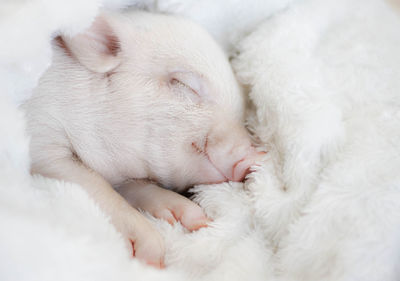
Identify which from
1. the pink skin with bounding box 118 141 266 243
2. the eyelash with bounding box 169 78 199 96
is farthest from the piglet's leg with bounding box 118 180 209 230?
the eyelash with bounding box 169 78 199 96

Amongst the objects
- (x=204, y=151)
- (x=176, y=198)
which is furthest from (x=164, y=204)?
(x=204, y=151)

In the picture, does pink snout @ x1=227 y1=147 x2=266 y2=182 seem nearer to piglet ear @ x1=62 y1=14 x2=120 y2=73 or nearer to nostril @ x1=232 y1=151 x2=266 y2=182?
nostril @ x1=232 y1=151 x2=266 y2=182

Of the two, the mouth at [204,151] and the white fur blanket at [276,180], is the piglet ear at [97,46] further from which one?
the mouth at [204,151]

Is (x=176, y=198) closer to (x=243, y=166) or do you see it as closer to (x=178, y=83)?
(x=243, y=166)

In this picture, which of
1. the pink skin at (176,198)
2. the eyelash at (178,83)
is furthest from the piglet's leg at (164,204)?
the eyelash at (178,83)

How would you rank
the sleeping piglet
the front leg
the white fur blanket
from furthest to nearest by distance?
the sleeping piglet
the front leg
the white fur blanket

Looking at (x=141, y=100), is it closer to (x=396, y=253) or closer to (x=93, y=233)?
(x=93, y=233)

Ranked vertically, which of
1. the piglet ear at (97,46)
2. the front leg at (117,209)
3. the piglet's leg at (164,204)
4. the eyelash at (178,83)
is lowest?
the piglet's leg at (164,204)
